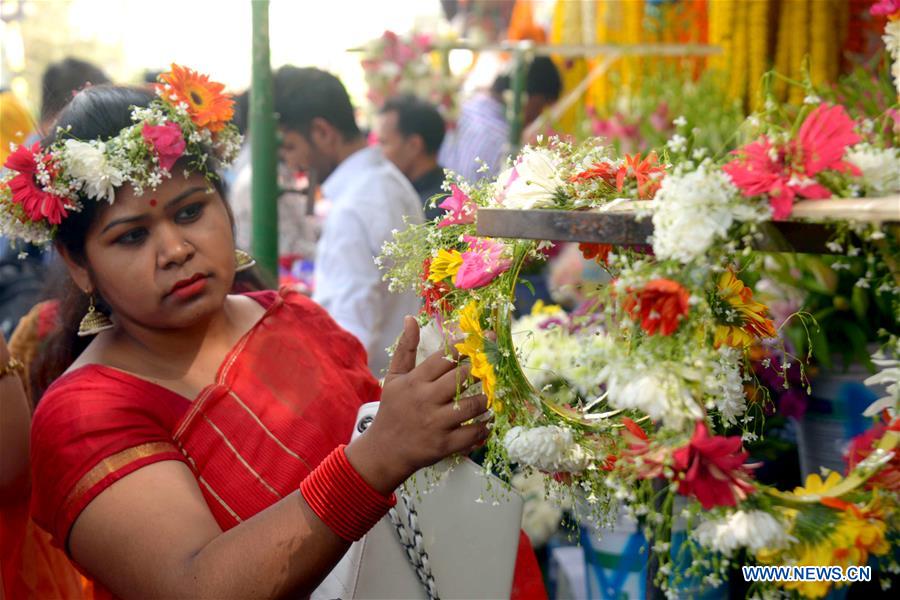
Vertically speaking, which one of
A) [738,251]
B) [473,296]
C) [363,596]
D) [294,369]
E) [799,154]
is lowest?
[363,596]

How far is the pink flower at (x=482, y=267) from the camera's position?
1533mm

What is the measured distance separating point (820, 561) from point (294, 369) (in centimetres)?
122

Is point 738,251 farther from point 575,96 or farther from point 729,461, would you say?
point 575,96

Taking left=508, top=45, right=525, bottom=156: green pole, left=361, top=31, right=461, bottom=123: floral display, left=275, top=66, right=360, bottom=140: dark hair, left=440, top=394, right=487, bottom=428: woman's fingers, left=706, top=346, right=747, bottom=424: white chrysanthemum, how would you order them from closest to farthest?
left=706, top=346, right=747, bottom=424: white chrysanthemum < left=440, top=394, right=487, bottom=428: woman's fingers < left=275, top=66, right=360, bottom=140: dark hair < left=508, top=45, right=525, bottom=156: green pole < left=361, top=31, right=461, bottom=123: floral display

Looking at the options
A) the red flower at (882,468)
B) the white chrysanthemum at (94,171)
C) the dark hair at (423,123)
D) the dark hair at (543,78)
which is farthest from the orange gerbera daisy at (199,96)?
the dark hair at (543,78)

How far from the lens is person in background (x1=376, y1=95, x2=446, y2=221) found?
17.5ft

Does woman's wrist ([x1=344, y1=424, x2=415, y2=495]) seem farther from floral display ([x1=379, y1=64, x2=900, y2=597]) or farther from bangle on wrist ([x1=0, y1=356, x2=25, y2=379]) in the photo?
bangle on wrist ([x1=0, y1=356, x2=25, y2=379])

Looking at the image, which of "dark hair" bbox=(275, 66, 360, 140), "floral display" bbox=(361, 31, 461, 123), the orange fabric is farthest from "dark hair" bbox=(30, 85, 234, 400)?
"floral display" bbox=(361, 31, 461, 123)

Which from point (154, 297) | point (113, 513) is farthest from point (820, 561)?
point (154, 297)

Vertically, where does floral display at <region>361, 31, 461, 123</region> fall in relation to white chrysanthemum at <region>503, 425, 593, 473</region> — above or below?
above

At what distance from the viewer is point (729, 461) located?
1255mm

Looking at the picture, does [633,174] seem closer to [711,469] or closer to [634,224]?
[634,224]

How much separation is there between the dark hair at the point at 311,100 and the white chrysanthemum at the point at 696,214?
3.32 metres

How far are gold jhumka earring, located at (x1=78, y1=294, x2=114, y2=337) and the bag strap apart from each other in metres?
0.74
